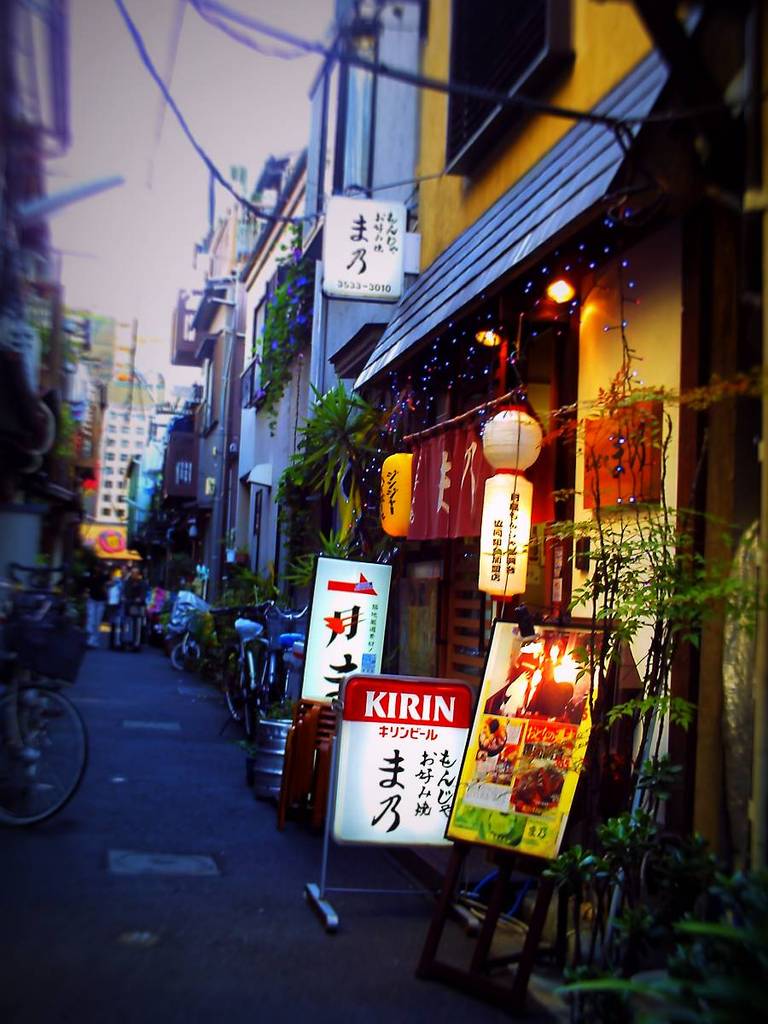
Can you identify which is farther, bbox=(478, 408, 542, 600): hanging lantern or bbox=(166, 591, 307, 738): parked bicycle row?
bbox=(166, 591, 307, 738): parked bicycle row

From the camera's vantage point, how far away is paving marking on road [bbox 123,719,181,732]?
1329 cm

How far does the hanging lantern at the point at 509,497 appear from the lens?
6.80m

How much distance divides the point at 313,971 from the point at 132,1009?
1.03m

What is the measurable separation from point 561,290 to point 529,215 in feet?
2.65

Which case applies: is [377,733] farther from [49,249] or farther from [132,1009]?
[49,249]

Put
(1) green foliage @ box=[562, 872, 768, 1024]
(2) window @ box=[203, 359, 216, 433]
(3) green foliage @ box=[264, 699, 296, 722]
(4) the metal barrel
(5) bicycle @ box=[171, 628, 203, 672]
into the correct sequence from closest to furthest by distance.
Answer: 1. (1) green foliage @ box=[562, 872, 768, 1024]
2. (4) the metal barrel
3. (3) green foliage @ box=[264, 699, 296, 722]
4. (5) bicycle @ box=[171, 628, 203, 672]
5. (2) window @ box=[203, 359, 216, 433]

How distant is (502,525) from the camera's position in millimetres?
6949

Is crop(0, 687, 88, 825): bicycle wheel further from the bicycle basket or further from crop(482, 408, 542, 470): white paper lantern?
crop(482, 408, 542, 470): white paper lantern

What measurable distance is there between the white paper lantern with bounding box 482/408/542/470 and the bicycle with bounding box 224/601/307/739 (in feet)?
16.7

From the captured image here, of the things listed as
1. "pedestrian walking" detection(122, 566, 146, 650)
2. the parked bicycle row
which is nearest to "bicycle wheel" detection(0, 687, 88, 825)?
the parked bicycle row

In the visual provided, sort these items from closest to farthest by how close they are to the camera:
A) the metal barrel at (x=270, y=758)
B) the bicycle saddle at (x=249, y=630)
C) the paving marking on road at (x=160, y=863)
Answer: the paving marking on road at (x=160, y=863), the metal barrel at (x=270, y=758), the bicycle saddle at (x=249, y=630)

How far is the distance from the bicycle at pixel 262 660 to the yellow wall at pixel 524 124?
4.52 m

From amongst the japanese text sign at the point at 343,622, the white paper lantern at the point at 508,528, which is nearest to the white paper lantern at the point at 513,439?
the white paper lantern at the point at 508,528

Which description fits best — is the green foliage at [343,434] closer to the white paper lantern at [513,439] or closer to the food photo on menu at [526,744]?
the white paper lantern at [513,439]
